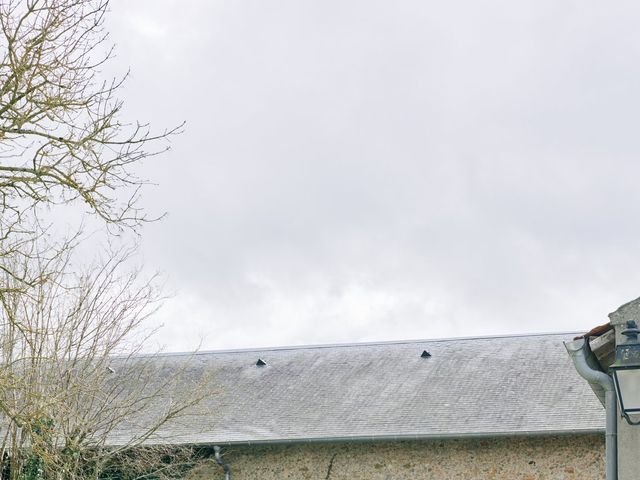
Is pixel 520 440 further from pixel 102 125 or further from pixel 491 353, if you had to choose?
pixel 102 125

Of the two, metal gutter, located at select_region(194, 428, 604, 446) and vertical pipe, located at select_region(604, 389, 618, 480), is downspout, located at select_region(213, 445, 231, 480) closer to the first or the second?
metal gutter, located at select_region(194, 428, 604, 446)

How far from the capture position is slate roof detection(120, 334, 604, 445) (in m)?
16.7

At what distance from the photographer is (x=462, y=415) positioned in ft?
55.8

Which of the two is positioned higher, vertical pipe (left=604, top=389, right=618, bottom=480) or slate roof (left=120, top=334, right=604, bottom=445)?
slate roof (left=120, top=334, right=604, bottom=445)

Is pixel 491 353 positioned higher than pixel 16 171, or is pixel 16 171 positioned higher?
pixel 491 353

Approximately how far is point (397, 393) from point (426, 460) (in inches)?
72.4

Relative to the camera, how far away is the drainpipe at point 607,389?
274 inches

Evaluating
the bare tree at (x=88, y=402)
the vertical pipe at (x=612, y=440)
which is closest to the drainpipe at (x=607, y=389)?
the vertical pipe at (x=612, y=440)

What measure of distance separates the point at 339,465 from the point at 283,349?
199 inches

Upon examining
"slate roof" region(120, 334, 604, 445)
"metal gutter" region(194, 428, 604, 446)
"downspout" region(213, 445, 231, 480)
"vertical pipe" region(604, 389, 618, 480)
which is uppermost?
"slate roof" region(120, 334, 604, 445)

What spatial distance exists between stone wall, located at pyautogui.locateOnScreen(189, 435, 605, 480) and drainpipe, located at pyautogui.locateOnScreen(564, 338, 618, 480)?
29.0 ft

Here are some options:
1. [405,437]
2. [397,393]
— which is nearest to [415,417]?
[405,437]

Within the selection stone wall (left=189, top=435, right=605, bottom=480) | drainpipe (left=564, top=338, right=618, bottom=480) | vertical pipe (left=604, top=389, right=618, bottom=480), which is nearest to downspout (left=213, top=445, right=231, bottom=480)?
stone wall (left=189, top=435, right=605, bottom=480)


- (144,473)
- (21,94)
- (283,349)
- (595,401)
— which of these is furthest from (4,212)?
(283,349)
